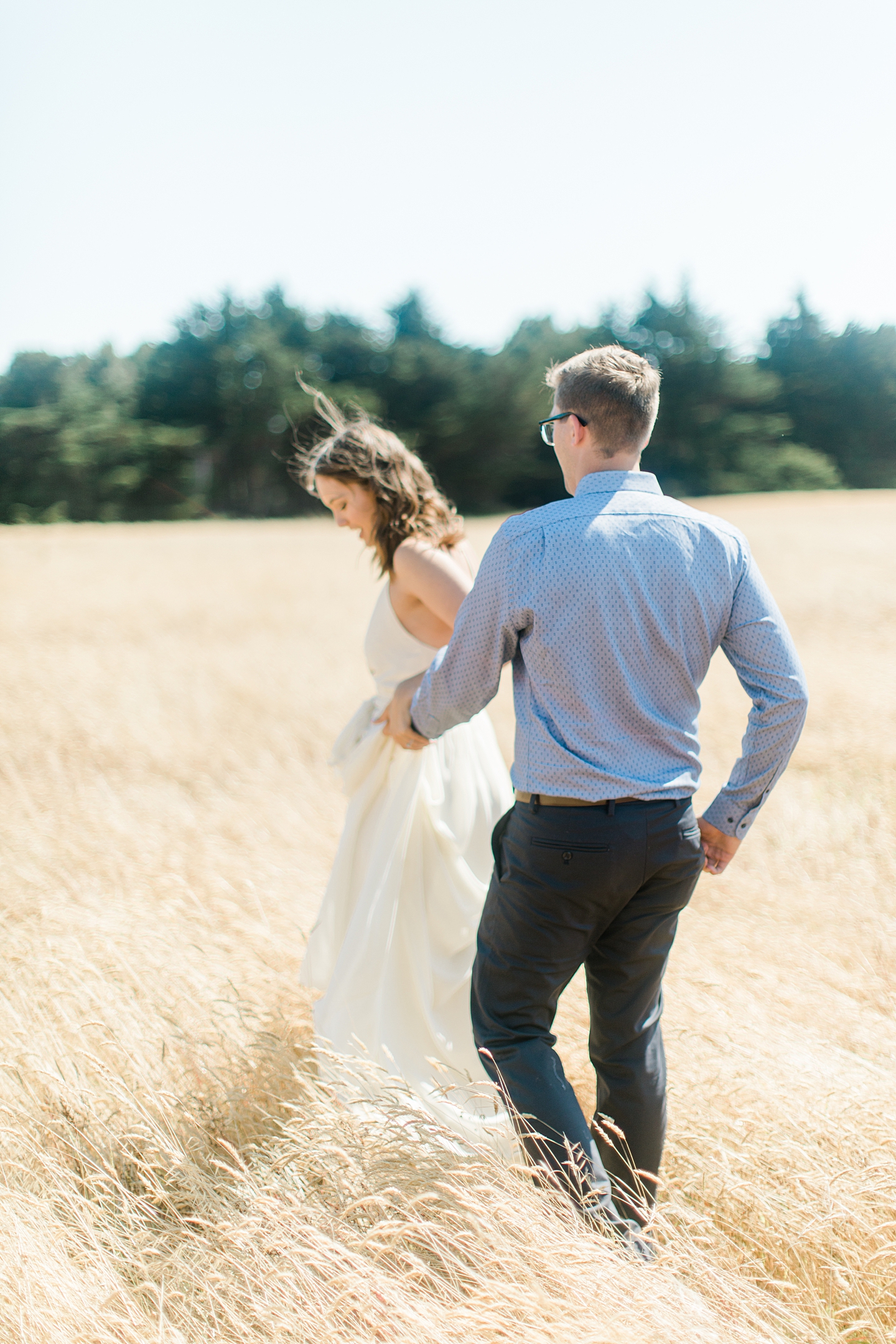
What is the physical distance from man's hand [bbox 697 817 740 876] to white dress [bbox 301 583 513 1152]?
92 cm

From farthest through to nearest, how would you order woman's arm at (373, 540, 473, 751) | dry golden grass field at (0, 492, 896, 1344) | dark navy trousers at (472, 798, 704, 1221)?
1. woman's arm at (373, 540, 473, 751)
2. dark navy trousers at (472, 798, 704, 1221)
3. dry golden grass field at (0, 492, 896, 1344)

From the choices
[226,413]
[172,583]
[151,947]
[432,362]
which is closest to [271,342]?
[226,413]

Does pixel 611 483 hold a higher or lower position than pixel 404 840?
higher

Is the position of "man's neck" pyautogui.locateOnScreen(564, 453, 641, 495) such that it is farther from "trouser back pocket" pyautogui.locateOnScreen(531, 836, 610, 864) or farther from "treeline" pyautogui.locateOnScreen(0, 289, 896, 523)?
"treeline" pyautogui.locateOnScreen(0, 289, 896, 523)

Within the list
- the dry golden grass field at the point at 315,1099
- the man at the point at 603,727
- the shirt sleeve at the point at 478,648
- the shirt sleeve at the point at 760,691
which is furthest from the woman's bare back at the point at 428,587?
the dry golden grass field at the point at 315,1099

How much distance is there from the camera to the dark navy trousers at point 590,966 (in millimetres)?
2035

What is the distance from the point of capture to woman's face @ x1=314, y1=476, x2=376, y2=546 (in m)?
2.99

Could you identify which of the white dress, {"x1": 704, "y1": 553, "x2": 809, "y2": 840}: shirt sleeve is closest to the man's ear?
{"x1": 704, "y1": 553, "x2": 809, "y2": 840}: shirt sleeve

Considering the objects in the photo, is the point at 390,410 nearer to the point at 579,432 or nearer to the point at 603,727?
the point at 579,432

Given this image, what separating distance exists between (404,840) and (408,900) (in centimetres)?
19

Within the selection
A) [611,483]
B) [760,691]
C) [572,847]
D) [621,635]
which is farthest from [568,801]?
[611,483]

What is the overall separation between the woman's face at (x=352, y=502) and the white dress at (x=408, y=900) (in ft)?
0.76

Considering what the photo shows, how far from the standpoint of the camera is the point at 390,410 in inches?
1960

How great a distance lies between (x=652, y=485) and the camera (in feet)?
6.92
